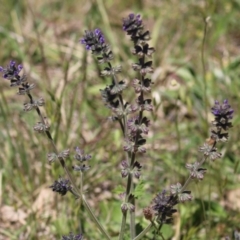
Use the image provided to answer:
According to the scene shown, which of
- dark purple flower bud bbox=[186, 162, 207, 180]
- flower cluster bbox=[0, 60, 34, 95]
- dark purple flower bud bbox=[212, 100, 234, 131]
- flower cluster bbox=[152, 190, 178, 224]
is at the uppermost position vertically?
flower cluster bbox=[0, 60, 34, 95]

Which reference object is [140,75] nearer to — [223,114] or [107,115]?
[223,114]

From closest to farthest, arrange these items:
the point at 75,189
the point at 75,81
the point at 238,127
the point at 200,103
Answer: the point at 75,189 → the point at 238,127 → the point at 200,103 → the point at 75,81

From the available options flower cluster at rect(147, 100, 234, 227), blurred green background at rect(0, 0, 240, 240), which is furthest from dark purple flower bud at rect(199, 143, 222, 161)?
blurred green background at rect(0, 0, 240, 240)

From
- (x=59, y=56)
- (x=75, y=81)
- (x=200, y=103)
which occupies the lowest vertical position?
(x=200, y=103)

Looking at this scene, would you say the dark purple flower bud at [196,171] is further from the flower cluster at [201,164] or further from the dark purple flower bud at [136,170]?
the dark purple flower bud at [136,170]

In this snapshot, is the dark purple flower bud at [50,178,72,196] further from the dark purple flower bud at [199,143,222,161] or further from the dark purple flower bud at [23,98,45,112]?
the dark purple flower bud at [199,143,222,161]

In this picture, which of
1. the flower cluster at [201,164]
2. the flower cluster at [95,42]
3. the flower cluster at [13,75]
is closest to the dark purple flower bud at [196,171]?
the flower cluster at [201,164]

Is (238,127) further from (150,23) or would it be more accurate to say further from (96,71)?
(150,23)

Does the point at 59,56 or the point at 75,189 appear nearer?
the point at 75,189

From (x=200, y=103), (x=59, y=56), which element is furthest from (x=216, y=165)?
(x=59, y=56)
